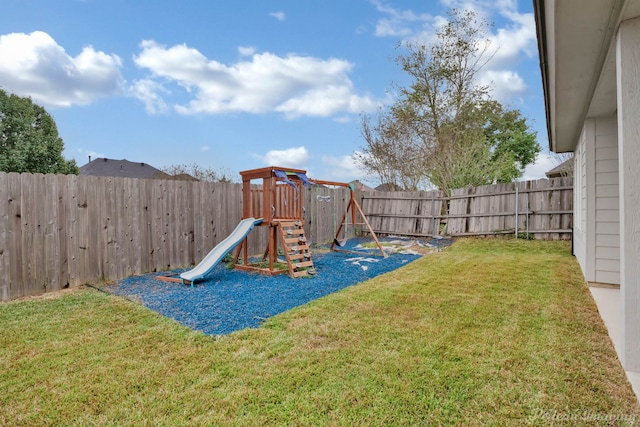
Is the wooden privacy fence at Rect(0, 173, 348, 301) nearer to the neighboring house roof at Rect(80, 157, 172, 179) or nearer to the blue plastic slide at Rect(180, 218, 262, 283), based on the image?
the blue plastic slide at Rect(180, 218, 262, 283)

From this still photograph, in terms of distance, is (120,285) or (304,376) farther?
(120,285)

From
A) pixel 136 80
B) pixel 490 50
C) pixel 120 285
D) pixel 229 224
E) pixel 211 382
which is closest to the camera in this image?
pixel 211 382

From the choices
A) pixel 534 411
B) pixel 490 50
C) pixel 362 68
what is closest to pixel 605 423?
pixel 534 411

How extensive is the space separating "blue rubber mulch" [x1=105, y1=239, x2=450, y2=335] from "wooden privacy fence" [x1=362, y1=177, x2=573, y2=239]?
4156 mm

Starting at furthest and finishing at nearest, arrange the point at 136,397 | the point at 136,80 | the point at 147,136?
the point at 147,136 → the point at 136,80 → the point at 136,397

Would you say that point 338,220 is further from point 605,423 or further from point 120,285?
point 605,423

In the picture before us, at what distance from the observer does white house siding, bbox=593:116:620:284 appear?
162 inches

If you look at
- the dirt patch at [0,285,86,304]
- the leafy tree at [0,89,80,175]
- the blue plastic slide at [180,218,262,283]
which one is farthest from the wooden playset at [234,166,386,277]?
the leafy tree at [0,89,80,175]

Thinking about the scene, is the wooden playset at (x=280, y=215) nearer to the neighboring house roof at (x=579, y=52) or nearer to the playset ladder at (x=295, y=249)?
the playset ladder at (x=295, y=249)

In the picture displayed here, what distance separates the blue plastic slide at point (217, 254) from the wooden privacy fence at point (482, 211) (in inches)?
244

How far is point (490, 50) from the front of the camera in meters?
13.3

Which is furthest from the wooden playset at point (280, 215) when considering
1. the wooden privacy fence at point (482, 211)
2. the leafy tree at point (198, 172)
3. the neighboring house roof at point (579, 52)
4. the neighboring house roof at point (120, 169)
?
the neighboring house roof at point (120, 169)

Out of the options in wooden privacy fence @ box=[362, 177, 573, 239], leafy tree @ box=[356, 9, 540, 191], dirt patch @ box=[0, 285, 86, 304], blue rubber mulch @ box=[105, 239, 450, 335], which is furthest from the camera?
leafy tree @ box=[356, 9, 540, 191]

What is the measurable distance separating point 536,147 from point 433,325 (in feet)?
78.7
